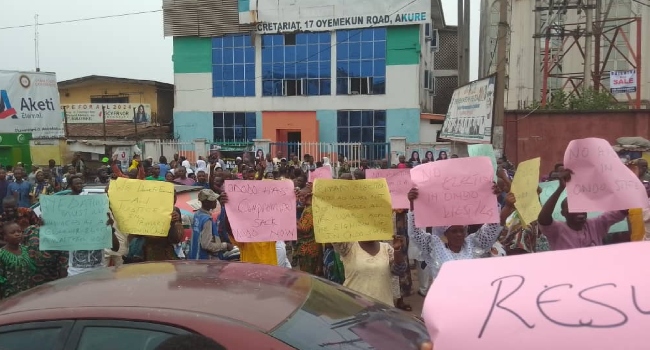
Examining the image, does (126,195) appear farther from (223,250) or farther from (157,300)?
(157,300)

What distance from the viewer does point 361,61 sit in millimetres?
27609

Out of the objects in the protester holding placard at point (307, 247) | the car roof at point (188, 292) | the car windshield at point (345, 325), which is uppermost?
the car roof at point (188, 292)

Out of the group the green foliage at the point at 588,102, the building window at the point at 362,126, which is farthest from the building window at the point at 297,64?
the green foliage at the point at 588,102

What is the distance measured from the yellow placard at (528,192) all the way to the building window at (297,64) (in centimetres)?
2379

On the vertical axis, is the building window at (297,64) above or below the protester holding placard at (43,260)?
above

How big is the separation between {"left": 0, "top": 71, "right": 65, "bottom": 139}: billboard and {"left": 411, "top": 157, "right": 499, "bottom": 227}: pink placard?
70.7ft

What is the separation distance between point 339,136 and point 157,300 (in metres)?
26.2

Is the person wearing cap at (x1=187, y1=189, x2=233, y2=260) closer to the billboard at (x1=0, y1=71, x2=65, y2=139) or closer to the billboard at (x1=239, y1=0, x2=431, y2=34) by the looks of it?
the billboard at (x1=0, y1=71, x2=65, y2=139)

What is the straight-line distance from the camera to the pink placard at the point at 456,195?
168 inches

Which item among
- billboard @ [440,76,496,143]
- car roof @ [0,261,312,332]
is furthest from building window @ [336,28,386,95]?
car roof @ [0,261,312,332]

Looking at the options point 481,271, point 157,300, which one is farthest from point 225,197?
point 481,271

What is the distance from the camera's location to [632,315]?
156 centimetres

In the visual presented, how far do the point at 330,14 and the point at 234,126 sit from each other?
7306 mm

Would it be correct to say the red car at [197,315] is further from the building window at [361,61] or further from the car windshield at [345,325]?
the building window at [361,61]
